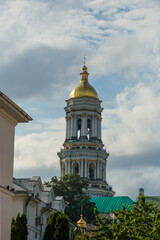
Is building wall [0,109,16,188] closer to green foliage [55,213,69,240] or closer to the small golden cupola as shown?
green foliage [55,213,69,240]

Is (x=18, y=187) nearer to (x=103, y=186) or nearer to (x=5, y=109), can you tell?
(x=5, y=109)

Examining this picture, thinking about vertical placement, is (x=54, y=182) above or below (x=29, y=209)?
above

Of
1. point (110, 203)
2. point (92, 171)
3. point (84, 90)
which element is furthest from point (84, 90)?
point (110, 203)

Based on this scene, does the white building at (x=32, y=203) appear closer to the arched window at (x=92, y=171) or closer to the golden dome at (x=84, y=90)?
the arched window at (x=92, y=171)

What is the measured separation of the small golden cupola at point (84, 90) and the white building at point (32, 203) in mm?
56064

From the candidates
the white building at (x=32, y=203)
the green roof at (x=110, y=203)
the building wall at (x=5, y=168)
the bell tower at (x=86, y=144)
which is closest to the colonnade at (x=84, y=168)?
the bell tower at (x=86, y=144)

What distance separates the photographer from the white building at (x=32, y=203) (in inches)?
1374

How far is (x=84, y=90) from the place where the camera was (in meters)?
98.6

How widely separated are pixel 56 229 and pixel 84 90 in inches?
2851

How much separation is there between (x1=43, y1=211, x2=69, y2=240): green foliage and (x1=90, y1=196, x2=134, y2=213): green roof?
57.4 meters

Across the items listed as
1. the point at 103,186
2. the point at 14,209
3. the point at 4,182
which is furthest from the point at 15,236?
the point at 103,186

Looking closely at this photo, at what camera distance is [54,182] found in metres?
78.9

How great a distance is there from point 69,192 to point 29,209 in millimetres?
42389

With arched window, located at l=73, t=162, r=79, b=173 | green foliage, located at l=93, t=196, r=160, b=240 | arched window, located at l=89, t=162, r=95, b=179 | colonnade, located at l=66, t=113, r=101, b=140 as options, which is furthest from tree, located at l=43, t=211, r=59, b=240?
colonnade, located at l=66, t=113, r=101, b=140
